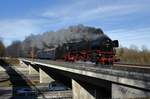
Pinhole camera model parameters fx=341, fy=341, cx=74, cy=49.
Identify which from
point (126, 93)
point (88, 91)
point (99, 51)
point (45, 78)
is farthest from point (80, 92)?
point (45, 78)

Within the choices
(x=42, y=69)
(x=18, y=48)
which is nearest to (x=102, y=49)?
(x=42, y=69)

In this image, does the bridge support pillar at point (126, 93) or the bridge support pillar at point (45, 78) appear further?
the bridge support pillar at point (45, 78)

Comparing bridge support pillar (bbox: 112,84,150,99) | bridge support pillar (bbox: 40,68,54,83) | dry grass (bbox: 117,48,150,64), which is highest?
dry grass (bbox: 117,48,150,64)

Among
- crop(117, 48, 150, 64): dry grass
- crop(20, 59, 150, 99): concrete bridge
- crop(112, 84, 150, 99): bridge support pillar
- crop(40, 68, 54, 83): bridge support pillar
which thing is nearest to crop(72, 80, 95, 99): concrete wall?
crop(20, 59, 150, 99): concrete bridge

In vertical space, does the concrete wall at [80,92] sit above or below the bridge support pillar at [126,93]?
below

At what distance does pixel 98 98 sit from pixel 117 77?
14672mm

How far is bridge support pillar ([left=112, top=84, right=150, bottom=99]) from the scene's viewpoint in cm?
2102

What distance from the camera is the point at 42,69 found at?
9419 centimetres

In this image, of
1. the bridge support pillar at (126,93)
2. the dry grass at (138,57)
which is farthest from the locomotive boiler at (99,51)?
the bridge support pillar at (126,93)

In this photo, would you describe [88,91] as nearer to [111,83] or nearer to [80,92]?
[80,92]

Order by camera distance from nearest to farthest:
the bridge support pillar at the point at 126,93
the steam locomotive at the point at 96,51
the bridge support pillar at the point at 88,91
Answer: the bridge support pillar at the point at 126,93 < the bridge support pillar at the point at 88,91 < the steam locomotive at the point at 96,51

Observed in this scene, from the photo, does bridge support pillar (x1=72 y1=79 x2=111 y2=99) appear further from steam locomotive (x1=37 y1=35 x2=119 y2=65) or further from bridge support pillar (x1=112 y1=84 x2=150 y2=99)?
bridge support pillar (x1=112 y1=84 x2=150 y2=99)

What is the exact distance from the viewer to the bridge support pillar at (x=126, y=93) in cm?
2102

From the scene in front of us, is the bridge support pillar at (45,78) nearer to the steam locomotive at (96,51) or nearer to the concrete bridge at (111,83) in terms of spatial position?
the steam locomotive at (96,51)
